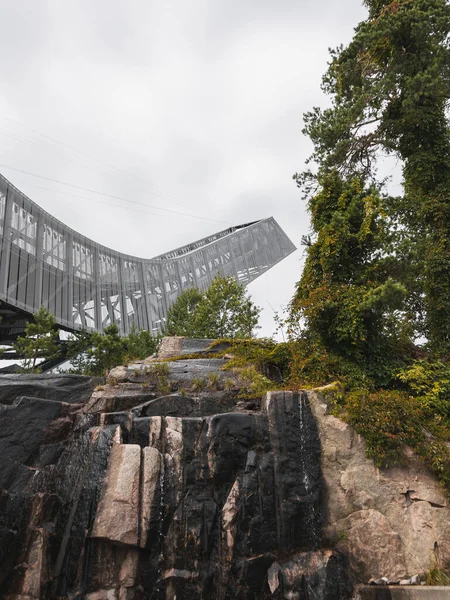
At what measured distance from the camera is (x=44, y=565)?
298 inches


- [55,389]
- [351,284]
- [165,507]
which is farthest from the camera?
[351,284]

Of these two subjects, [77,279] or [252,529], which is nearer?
[252,529]

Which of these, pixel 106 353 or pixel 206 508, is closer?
pixel 206 508

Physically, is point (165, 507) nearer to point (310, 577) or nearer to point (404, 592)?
point (310, 577)

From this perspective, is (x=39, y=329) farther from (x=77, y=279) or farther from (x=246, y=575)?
(x=246, y=575)

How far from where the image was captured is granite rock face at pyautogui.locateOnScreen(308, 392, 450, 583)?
781cm

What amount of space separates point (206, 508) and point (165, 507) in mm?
764

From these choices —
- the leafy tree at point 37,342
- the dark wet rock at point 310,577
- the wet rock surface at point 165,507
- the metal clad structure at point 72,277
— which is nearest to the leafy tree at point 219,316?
the leafy tree at point 37,342

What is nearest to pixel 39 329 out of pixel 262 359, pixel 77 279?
pixel 77 279

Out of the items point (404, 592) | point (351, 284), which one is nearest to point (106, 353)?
point (351, 284)

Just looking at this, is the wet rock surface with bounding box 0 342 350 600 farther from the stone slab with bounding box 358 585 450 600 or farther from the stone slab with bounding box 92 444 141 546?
the stone slab with bounding box 358 585 450 600

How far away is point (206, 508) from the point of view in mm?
8133

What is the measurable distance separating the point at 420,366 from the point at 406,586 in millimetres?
4982

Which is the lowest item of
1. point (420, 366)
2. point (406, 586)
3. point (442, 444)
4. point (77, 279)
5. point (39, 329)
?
point (406, 586)
